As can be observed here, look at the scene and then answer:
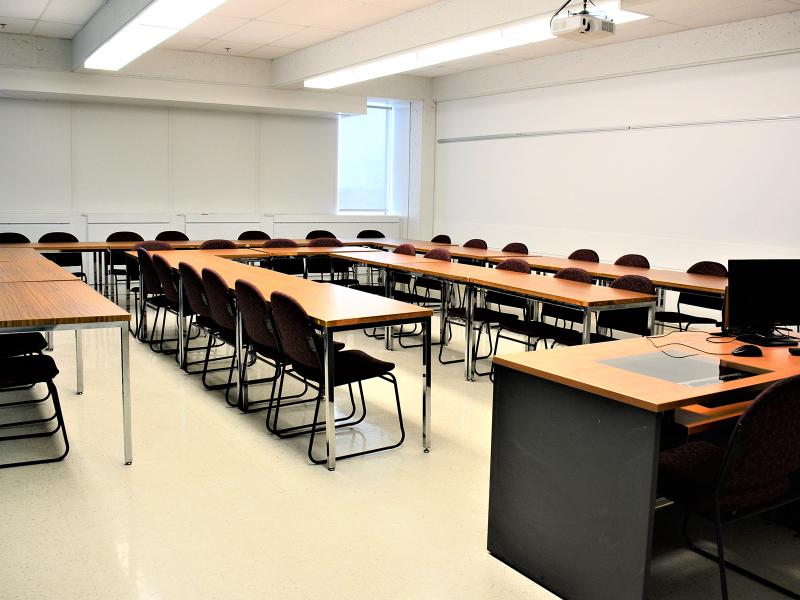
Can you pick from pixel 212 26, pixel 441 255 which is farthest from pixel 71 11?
pixel 441 255

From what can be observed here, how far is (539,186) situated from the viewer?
9375mm

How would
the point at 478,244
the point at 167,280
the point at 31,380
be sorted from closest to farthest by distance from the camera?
1. the point at 31,380
2. the point at 167,280
3. the point at 478,244

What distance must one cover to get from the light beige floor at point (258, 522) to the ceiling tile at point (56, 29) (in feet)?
18.5

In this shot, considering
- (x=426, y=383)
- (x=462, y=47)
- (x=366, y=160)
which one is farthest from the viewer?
(x=366, y=160)

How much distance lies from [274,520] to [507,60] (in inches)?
309

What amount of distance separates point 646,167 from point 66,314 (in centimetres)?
645

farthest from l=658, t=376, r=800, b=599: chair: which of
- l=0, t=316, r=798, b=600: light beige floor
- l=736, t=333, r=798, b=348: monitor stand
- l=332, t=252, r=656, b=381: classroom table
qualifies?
l=332, t=252, r=656, b=381: classroom table

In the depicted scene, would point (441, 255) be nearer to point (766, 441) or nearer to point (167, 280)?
point (167, 280)

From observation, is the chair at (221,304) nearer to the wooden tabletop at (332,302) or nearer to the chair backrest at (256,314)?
the wooden tabletop at (332,302)

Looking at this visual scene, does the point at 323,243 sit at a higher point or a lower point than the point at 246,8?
lower

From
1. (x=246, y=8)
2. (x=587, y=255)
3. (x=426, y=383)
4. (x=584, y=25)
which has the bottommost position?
(x=426, y=383)

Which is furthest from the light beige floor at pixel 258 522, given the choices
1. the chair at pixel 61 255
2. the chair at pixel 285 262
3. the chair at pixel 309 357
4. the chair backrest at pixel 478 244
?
the chair backrest at pixel 478 244

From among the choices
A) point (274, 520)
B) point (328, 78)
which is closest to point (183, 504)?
point (274, 520)

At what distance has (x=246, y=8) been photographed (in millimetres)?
7164
